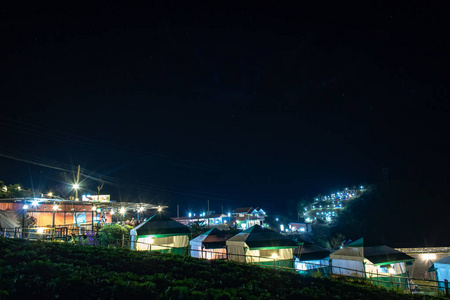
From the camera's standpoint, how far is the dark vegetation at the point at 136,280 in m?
7.43

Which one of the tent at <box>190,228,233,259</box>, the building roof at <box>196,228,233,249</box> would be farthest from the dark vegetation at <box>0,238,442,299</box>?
the building roof at <box>196,228,233,249</box>

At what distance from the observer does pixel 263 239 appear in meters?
19.3

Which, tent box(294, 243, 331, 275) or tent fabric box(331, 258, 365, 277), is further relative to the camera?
tent box(294, 243, 331, 275)

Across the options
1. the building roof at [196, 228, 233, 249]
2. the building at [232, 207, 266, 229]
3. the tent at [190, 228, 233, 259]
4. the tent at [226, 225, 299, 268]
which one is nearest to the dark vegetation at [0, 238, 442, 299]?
the tent at [226, 225, 299, 268]

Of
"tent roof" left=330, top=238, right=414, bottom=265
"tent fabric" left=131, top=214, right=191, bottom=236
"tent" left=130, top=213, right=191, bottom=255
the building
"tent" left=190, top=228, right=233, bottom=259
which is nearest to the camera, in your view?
"tent roof" left=330, top=238, right=414, bottom=265

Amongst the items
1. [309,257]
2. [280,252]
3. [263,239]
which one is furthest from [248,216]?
[263,239]

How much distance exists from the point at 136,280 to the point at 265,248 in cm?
1129

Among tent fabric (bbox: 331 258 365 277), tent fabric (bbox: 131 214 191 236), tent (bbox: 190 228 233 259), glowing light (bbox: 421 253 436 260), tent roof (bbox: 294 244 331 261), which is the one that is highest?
tent fabric (bbox: 131 214 191 236)

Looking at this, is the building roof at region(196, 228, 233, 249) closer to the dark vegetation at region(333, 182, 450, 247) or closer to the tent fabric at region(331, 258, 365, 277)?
the tent fabric at region(331, 258, 365, 277)

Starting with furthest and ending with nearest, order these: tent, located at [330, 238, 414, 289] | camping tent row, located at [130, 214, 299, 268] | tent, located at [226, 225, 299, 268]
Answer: camping tent row, located at [130, 214, 299, 268] < tent, located at [226, 225, 299, 268] < tent, located at [330, 238, 414, 289]

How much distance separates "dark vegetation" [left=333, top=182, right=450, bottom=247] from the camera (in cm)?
4462

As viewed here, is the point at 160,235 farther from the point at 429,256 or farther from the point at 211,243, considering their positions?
the point at 429,256

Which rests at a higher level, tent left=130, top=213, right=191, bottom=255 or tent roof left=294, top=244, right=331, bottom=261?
tent left=130, top=213, right=191, bottom=255

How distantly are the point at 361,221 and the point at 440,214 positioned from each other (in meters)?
13.5
